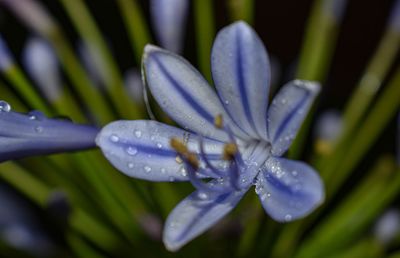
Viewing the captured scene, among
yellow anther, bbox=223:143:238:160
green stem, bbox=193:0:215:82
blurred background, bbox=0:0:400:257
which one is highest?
yellow anther, bbox=223:143:238:160

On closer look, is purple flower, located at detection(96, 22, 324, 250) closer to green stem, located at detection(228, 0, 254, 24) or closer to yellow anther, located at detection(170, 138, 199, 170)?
yellow anther, located at detection(170, 138, 199, 170)

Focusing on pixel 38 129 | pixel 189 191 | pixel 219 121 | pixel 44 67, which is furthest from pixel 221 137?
pixel 44 67

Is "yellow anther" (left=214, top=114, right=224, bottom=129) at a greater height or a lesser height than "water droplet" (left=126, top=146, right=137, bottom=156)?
greater

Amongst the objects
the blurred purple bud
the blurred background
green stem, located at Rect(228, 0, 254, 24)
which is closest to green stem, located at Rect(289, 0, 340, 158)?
the blurred background

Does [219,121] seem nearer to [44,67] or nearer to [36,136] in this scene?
[36,136]

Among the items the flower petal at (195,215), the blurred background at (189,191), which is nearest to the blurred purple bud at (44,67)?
the blurred background at (189,191)

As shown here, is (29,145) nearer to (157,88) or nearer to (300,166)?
(157,88)

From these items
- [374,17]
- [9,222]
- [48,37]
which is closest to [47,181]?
[9,222]
